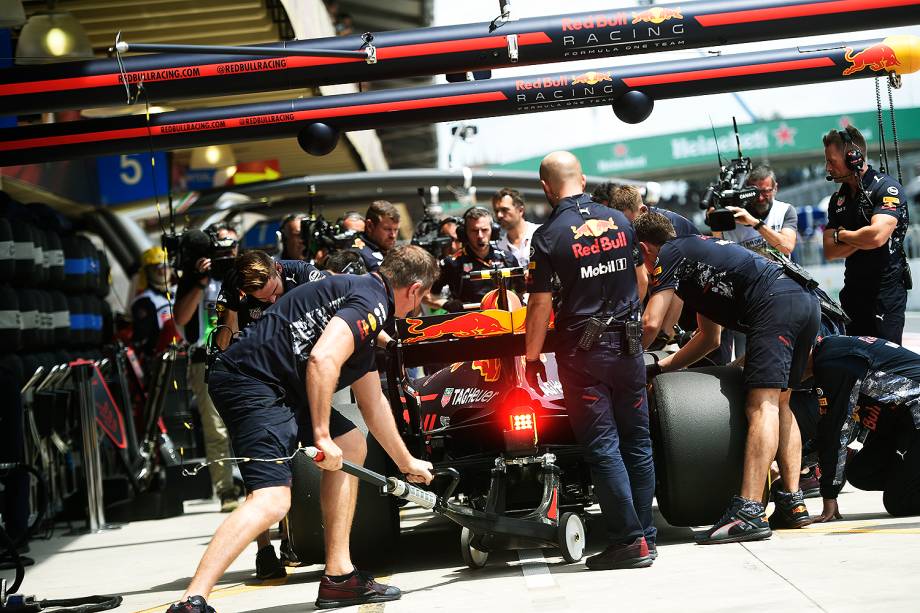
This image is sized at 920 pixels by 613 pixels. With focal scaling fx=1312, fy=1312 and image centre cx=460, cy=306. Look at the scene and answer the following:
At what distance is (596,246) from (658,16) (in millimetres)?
2338

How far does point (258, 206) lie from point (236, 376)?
9753 millimetres

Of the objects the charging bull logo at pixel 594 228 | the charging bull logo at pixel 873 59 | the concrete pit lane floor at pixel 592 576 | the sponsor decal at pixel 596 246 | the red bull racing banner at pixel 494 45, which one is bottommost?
the concrete pit lane floor at pixel 592 576

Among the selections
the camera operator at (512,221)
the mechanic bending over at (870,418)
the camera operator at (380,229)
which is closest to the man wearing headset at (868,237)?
the mechanic bending over at (870,418)

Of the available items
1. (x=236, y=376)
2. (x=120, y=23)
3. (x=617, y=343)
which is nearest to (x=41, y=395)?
(x=120, y=23)

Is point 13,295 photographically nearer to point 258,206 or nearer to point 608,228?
point 258,206

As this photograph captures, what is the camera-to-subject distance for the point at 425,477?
6.57 meters

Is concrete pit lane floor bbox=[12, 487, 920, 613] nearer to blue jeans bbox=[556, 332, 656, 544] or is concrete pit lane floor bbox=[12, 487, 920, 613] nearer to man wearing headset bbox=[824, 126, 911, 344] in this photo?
blue jeans bbox=[556, 332, 656, 544]

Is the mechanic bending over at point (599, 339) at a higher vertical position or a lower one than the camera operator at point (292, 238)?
lower

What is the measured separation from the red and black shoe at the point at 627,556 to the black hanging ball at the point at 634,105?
141 inches

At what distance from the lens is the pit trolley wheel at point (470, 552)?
6.98 meters

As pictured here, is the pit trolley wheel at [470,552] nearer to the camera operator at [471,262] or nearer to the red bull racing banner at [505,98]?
the red bull racing banner at [505,98]

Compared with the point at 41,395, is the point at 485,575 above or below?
below

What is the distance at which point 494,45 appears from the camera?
28.1ft

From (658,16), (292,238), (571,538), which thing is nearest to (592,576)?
(571,538)
